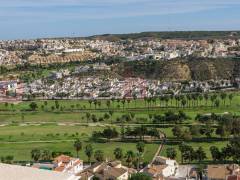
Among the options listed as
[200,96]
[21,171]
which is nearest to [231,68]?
[200,96]

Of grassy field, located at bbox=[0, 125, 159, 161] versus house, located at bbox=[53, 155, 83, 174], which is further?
grassy field, located at bbox=[0, 125, 159, 161]

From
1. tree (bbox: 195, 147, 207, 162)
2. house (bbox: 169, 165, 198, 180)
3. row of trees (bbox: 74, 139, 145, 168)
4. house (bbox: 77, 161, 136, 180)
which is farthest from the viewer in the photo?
tree (bbox: 195, 147, 207, 162)

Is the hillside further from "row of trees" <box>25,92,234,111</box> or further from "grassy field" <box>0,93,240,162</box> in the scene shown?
"row of trees" <box>25,92,234,111</box>

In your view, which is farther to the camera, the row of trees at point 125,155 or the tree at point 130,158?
the row of trees at point 125,155

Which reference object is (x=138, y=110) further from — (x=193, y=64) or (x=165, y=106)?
(x=193, y=64)

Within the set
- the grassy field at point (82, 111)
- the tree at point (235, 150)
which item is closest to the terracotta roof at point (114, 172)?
the tree at point (235, 150)

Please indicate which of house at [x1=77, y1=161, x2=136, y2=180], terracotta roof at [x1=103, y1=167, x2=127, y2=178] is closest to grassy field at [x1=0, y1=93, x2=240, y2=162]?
house at [x1=77, y1=161, x2=136, y2=180]

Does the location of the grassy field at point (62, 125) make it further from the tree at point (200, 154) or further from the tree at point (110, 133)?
the tree at point (200, 154)

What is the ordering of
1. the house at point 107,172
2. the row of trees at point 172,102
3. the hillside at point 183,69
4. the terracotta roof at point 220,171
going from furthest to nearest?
the hillside at point 183,69 < the row of trees at point 172,102 < the house at point 107,172 < the terracotta roof at point 220,171

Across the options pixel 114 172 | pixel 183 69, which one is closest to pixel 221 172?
pixel 114 172

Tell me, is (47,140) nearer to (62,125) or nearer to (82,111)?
(62,125)
